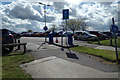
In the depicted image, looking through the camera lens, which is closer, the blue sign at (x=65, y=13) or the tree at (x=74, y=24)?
the blue sign at (x=65, y=13)

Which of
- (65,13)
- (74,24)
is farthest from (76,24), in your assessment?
(65,13)

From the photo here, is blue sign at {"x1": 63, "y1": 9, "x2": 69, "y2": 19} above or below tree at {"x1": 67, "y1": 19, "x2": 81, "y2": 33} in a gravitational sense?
below

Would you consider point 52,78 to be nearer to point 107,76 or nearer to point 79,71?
point 79,71

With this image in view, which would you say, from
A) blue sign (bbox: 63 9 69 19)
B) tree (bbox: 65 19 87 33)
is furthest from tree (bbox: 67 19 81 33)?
blue sign (bbox: 63 9 69 19)

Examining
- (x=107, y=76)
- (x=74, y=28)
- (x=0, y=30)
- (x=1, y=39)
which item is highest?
(x=74, y=28)

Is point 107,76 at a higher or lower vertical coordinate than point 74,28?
lower

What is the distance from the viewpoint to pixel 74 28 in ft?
260

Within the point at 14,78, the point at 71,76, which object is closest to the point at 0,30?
the point at 14,78

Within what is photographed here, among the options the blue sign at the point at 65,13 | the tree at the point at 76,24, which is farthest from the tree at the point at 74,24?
the blue sign at the point at 65,13

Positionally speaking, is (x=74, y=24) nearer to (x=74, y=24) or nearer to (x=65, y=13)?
(x=74, y=24)

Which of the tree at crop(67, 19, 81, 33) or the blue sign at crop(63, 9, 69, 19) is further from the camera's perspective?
the tree at crop(67, 19, 81, 33)

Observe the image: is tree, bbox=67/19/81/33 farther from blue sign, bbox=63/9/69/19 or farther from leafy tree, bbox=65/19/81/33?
blue sign, bbox=63/9/69/19

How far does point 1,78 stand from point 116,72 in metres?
4.44

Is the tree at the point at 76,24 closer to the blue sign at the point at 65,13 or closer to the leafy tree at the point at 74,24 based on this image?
the leafy tree at the point at 74,24
